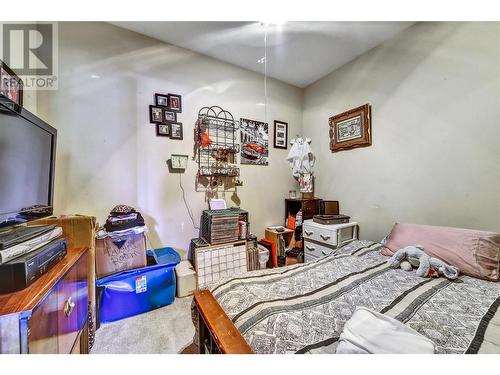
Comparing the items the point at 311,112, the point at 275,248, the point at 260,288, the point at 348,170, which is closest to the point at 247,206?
the point at 275,248

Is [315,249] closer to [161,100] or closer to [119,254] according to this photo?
[119,254]

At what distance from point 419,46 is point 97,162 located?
3259 mm

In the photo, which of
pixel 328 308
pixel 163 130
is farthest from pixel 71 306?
pixel 163 130

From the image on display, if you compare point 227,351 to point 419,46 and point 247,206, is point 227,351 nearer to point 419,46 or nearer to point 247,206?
point 247,206

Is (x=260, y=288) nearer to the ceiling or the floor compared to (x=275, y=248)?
nearer to the ceiling

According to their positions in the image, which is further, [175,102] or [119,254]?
[175,102]

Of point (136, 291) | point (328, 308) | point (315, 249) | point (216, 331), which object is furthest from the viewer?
point (315, 249)

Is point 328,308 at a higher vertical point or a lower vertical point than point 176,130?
lower

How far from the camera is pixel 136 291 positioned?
1593 mm

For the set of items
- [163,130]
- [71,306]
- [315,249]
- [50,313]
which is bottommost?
[315,249]

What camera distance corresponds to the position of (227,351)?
64 centimetres

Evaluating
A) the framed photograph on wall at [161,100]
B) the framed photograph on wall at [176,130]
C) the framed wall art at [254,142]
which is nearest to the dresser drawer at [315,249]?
the framed wall art at [254,142]

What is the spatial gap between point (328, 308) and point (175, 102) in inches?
90.8
